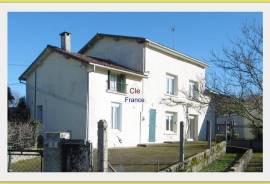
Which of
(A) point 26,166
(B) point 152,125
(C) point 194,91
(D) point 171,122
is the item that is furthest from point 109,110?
(A) point 26,166

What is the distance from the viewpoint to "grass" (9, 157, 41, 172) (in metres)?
16.1

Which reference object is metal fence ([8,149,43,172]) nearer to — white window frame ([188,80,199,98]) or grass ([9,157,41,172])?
grass ([9,157,41,172])

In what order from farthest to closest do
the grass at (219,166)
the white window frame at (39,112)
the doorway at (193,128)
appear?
the doorway at (193,128)
the white window frame at (39,112)
the grass at (219,166)

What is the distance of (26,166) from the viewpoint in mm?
17094

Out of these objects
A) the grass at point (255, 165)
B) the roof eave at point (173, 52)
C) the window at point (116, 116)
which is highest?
the roof eave at point (173, 52)

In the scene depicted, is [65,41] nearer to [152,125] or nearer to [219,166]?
[152,125]

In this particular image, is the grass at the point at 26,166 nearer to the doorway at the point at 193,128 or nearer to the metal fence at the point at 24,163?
the metal fence at the point at 24,163

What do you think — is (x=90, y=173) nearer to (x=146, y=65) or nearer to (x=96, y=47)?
(x=146, y=65)

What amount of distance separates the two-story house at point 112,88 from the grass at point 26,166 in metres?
5.93

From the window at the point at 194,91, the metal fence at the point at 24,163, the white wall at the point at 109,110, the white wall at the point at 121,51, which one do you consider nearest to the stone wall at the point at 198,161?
the window at the point at 194,91

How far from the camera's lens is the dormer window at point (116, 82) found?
2598cm

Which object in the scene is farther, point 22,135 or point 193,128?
point 193,128

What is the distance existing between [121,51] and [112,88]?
381 centimetres
